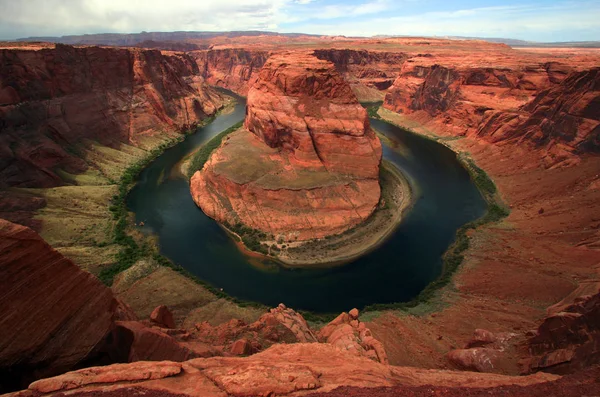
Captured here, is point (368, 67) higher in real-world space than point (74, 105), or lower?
higher

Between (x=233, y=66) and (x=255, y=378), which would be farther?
(x=233, y=66)

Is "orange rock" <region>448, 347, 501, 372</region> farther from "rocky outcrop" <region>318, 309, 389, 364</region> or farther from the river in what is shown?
the river

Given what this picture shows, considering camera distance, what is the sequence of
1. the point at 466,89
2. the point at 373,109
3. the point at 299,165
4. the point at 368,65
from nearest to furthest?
the point at 299,165 < the point at 466,89 < the point at 373,109 < the point at 368,65

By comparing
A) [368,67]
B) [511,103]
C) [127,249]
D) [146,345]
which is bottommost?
[127,249]

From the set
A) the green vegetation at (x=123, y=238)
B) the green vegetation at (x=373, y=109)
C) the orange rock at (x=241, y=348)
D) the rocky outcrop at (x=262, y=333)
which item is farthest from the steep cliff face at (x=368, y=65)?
the orange rock at (x=241, y=348)

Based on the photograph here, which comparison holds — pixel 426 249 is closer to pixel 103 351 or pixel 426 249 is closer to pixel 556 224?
pixel 556 224

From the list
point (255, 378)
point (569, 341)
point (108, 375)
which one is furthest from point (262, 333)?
point (569, 341)

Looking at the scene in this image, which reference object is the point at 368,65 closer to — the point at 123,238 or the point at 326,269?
the point at 326,269

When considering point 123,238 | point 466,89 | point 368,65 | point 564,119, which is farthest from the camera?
point 368,65

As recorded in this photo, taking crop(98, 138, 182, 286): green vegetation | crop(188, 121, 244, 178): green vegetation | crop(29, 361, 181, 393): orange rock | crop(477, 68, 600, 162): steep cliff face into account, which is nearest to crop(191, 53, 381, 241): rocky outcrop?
crop(188, 121, 244, 178): green vegetation
